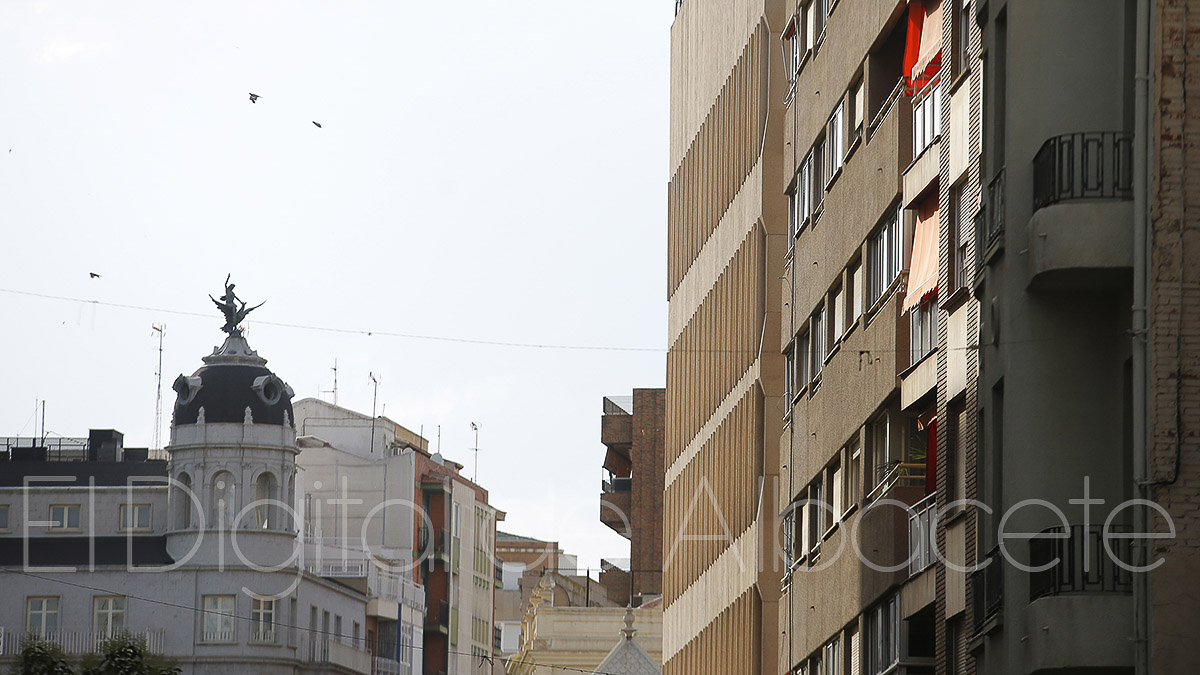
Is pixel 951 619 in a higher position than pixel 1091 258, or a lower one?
lower

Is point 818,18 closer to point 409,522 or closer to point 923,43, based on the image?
point 923,43

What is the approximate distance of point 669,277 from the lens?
67.3 meters

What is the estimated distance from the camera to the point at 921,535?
32.3 metres

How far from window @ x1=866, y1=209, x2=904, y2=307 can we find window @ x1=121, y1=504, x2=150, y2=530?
76636 millimetres

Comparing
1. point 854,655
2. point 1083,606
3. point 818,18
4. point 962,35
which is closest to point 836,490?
point 854,655

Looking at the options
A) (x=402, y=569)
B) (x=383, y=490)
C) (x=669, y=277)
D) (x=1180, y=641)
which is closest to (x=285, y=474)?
(x=402, y=569)

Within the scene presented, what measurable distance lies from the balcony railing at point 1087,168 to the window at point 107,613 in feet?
273

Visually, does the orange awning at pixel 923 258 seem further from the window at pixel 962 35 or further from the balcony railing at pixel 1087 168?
the balcony railing at pixel 1087 168

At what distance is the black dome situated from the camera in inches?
4247

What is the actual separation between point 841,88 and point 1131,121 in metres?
15.5

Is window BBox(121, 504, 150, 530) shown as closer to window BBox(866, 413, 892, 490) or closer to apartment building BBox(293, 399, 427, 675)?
apartment building BBox(293, 399, 427, 675)

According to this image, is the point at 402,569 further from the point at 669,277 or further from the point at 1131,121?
the point at 1131,121

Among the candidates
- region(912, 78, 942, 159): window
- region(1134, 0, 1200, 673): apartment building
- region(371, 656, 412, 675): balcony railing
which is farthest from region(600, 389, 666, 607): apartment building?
region(1134, 0, 1200, 673): apartment building

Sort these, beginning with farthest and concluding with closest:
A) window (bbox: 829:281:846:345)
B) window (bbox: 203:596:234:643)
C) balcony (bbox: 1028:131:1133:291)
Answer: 1. window (bbox: 203:596:234:643)
2. window (bbox: 829:281:846:345)
3. balcony (bbox: 1028:131:1133:291)
